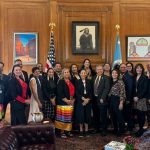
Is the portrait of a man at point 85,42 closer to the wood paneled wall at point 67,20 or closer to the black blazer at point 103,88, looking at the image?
the wood paneled wall at point 67,20

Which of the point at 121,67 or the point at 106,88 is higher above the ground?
the point at 121,67

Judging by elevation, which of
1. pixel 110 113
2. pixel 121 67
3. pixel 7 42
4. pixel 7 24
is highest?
pixel 7 24

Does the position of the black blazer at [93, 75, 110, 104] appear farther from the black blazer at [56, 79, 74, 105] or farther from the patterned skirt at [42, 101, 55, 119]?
the patterned skirt at [42, 101, 55, 119]

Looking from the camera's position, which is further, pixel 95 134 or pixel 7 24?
pixel 7 24

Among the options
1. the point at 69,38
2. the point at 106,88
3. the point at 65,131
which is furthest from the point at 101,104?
the point at 69,38

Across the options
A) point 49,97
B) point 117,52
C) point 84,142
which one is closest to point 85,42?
point 117,52

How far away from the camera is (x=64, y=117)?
6.16m

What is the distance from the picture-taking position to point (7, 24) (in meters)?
8.16

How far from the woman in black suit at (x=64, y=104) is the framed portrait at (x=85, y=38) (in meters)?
2.29

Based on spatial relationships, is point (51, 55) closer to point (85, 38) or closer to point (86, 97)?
point (85, 38)

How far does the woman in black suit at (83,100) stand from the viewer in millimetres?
6258

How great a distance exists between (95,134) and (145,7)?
14.1ft

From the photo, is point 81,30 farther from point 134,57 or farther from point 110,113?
point 110,113

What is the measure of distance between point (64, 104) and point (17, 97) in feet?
3.63
